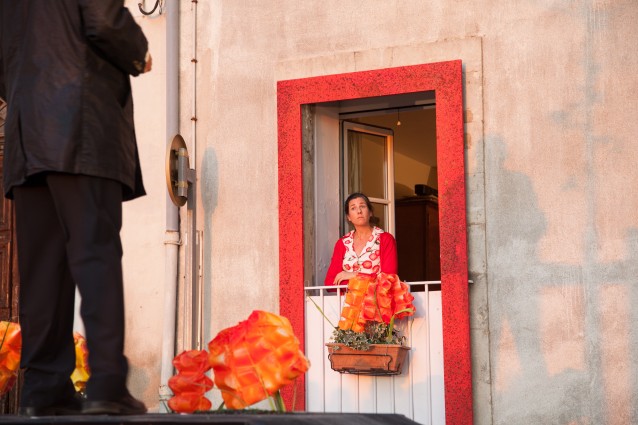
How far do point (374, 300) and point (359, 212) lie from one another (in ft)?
2.97

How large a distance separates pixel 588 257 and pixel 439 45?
1648 mm

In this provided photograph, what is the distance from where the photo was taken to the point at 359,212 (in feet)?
24.0

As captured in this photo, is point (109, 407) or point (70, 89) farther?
point (70, 89)

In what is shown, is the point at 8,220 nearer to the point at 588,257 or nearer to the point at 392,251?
the point at 392,251

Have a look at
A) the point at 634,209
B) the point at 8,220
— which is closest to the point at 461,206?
the point at 634,209

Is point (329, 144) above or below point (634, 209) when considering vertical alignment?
above

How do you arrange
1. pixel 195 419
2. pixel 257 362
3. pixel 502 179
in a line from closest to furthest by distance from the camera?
pixel 195 419, pixel 257 362, pixel 502 179

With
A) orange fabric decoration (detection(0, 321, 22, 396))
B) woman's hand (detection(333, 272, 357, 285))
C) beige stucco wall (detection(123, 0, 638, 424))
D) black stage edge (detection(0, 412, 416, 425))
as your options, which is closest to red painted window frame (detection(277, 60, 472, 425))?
beige stucco wall (detection(123, 0, 638, 424))

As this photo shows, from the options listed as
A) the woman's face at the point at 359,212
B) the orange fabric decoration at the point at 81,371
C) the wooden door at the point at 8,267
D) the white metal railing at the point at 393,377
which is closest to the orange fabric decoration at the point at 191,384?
the orange fabric decoration at the point at 81,371

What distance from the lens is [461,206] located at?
22.5 feet

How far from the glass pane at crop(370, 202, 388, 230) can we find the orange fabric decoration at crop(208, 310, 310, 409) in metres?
4.22

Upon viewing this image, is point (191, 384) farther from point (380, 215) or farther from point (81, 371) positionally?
point (380, 215)

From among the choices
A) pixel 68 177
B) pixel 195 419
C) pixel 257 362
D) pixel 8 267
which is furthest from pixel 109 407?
pixel 8 267

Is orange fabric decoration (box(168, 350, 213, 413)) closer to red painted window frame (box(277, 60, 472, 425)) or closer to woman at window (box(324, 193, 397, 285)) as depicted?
red painted window frame (box(277, 60, 472, 425))
